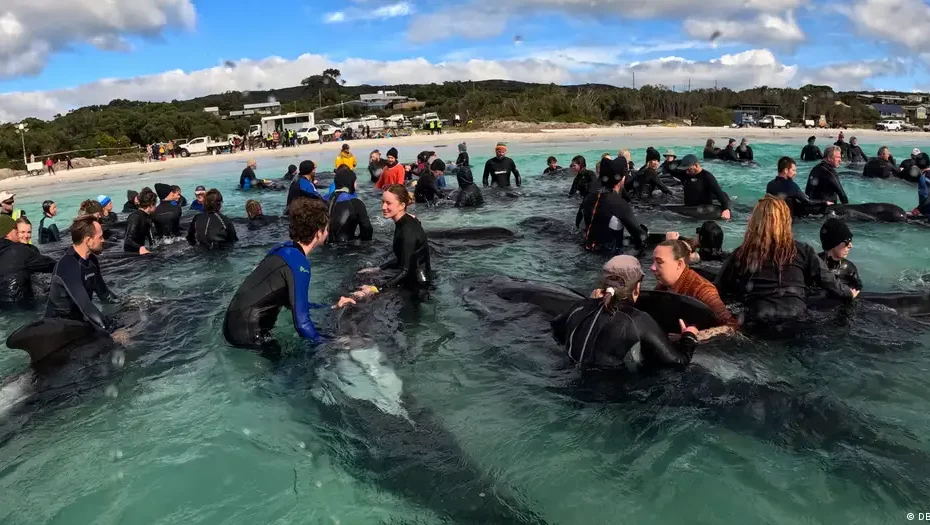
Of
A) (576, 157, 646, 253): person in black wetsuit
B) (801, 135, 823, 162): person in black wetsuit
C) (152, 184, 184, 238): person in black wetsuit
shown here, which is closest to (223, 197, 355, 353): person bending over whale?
(576, 157, 646, 253): person in black wetsuit

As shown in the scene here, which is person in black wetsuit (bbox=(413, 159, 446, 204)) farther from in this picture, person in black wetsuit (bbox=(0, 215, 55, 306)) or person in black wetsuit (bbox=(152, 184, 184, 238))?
person in black wetsuit (bbox=(0, 215, 55, 306))

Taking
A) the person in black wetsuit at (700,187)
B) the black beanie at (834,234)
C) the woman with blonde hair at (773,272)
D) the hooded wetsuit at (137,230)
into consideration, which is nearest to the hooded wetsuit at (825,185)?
the person in black wetsuit at (700,187)

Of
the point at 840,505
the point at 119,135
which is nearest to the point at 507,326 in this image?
the point at 840,505

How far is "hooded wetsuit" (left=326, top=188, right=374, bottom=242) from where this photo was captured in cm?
1037

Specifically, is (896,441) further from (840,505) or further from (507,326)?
(507,326)

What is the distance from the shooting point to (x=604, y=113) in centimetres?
6194

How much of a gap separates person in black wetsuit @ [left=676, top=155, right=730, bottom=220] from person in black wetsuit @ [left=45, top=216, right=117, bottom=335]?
32.5 feet

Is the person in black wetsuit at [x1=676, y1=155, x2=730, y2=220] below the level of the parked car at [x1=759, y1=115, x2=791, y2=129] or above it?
below

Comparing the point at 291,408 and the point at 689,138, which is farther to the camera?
the point at 689,138

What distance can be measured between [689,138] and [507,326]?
3947cm

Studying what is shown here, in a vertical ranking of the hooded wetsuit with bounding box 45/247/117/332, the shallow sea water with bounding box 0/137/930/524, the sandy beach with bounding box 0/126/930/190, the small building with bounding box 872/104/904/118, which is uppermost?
the small building with bounding box 872/104/904/118

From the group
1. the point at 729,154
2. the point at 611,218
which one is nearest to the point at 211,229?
the point at 611,218

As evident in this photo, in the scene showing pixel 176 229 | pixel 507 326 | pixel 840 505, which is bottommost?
pixel 840 505

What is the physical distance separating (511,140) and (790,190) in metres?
33.9
